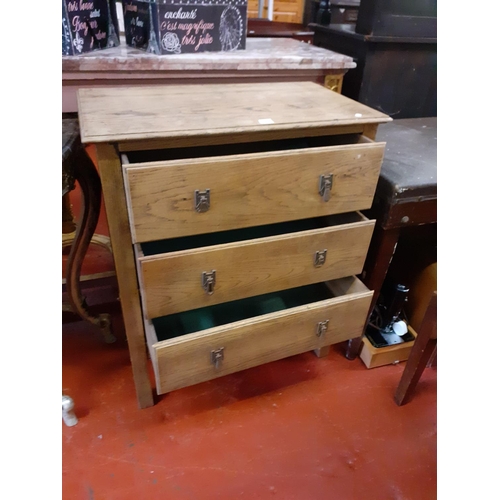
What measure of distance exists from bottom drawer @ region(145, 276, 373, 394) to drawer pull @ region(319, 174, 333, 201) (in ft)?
0.92

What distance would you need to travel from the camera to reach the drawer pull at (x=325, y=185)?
90 centimetres

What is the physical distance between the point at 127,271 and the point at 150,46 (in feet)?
1.98

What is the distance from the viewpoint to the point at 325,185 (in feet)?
2.98

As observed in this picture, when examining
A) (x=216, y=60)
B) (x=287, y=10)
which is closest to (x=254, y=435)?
(x=216, y=60)

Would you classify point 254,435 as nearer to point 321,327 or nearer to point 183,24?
point 321,327

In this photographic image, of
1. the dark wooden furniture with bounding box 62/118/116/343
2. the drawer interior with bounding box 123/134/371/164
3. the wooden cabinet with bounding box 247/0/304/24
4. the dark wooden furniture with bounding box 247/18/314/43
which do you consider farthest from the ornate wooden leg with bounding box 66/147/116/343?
the wooden cabinet with bounding box 247/0/304/24

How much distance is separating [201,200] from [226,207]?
0.20 ft

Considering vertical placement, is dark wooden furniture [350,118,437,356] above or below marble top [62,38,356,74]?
below

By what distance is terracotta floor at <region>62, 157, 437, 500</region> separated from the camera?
3.29 ft

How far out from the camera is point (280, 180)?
0.86 m

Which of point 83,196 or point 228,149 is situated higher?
point 228,149

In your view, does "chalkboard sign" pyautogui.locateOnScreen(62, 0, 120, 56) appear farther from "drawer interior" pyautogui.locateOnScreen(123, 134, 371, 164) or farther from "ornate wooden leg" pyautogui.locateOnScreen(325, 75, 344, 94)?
"ornate wooden leg" pyautogui.locateOnScreen(325, 75, 344, 94)

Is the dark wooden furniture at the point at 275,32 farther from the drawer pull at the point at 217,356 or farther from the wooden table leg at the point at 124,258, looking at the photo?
the drawer pull at the point at 217,356

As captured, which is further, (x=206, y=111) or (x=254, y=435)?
(x=254, y=435)
